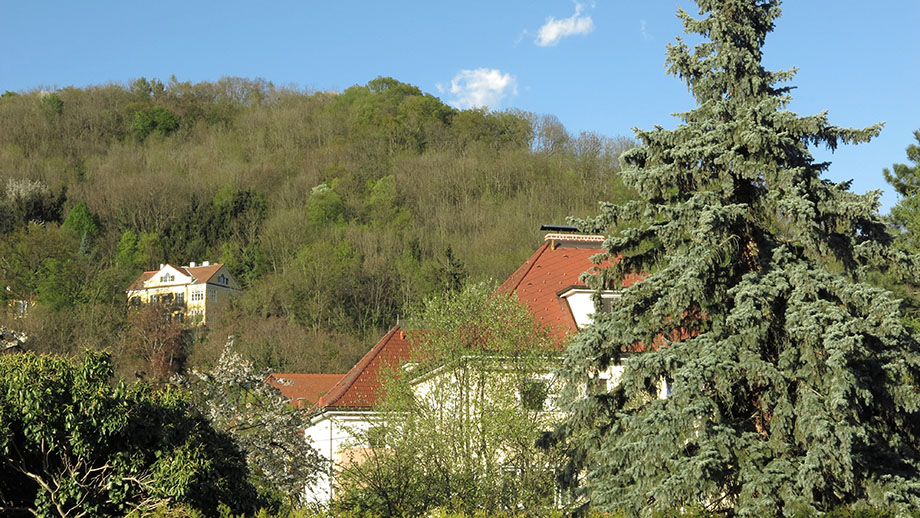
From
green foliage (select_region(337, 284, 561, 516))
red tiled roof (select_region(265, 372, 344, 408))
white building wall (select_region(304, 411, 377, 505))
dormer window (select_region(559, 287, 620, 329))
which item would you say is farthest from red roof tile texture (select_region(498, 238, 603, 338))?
red tiled roof (select_region(265, 372, 344, 408))

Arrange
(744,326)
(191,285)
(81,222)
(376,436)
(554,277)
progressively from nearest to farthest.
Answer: (744,326) < (376,436) < (554,277) < (191,285) < (81,222)

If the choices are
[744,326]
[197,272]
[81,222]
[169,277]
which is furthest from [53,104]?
[744,326]

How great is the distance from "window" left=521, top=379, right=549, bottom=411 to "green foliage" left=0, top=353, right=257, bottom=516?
27.7 feet

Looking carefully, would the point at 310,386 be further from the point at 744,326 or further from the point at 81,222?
the point at 81,222

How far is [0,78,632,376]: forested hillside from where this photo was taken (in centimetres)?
6141

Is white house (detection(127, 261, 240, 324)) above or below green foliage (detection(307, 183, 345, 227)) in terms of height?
below

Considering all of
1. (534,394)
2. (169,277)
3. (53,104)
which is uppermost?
(53,104)

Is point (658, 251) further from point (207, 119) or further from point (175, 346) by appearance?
point (207, 119)

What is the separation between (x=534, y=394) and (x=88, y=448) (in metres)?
10.7

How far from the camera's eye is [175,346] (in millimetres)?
58469

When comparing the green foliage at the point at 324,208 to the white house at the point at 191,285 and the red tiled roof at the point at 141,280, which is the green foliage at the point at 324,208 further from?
the red tiled roof at the point at 141,280

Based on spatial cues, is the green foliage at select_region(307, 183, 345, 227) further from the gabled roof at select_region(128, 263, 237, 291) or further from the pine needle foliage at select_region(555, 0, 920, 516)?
the pine needle foliage at select_region(555, 0, 920, 516)

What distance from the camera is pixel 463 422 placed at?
19672 mm

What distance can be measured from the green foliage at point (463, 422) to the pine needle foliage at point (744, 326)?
307 centimetres
